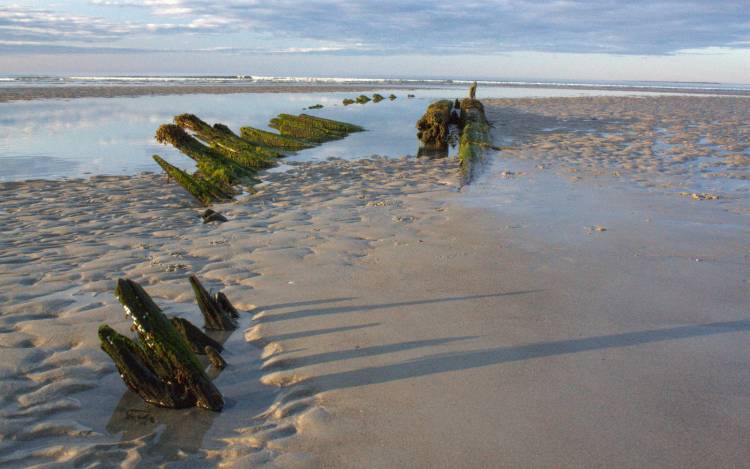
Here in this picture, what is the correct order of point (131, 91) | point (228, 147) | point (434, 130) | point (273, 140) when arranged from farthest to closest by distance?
1. point (131, 91)
2. point (434, 130)
3. point (273, 140)
4. point (228, 147)

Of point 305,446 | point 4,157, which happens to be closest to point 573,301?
point 305,446

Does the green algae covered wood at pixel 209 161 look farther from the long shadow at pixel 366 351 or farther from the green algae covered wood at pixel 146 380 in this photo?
the green algae covered wood at pixel 146 380

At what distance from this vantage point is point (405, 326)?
14.1 ft

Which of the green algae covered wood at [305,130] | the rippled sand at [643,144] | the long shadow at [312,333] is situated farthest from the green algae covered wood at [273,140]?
the long shadow at [312,333]

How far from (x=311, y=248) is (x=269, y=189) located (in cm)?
378

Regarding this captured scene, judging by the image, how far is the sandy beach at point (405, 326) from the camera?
298 cm

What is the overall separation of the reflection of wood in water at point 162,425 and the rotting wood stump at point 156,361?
0.06 m

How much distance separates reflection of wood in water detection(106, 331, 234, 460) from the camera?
295 centimetres

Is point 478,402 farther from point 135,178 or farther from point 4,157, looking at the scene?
point 4,157

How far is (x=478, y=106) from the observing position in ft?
64.6

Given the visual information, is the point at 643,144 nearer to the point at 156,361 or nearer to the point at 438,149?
the point at 438,149

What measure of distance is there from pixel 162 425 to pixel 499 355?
7.13 ft

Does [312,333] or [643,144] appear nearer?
[312,333]

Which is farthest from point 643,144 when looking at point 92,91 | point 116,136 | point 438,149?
point 92,91
